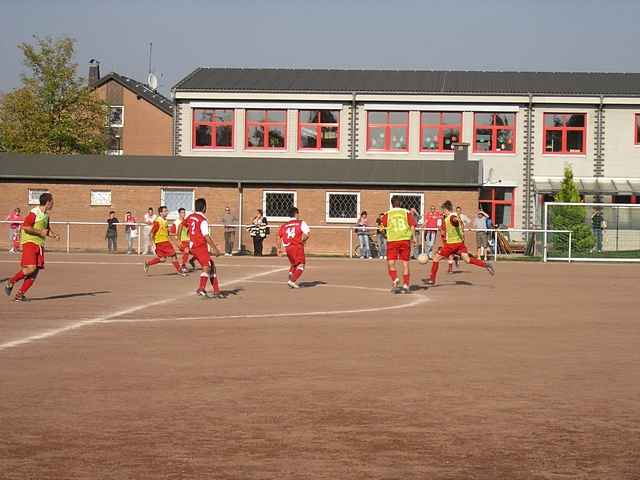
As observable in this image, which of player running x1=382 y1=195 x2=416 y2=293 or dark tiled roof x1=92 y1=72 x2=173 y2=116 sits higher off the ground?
dark tiled roof x1=92 y1=72 x2=173 y2=116

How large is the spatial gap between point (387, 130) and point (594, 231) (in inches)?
572

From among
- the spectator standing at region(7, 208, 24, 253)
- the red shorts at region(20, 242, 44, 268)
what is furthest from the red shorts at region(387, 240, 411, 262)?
the spectator standing at region(7, 208, 24, 253)

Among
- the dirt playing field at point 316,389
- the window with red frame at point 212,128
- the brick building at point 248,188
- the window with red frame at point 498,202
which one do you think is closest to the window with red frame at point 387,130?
the window with red frame at point 498,202

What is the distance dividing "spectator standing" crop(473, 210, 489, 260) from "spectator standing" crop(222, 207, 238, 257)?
906cm

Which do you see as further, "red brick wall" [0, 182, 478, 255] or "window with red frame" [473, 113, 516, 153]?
"window with red frame" [473, 113, 516, 153]

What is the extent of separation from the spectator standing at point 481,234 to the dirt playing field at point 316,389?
20.5 metres

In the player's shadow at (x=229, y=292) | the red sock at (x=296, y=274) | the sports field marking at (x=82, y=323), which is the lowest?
the sports field marking at (x=82, y=323)

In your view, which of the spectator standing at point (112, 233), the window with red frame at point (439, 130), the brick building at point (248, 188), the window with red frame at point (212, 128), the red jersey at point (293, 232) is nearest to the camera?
the red jersey at point (293, 232)

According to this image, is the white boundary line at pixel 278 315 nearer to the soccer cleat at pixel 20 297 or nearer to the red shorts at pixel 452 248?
the soccer cleat at pixel 20 297

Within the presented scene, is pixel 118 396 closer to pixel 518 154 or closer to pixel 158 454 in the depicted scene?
pixel 158 454

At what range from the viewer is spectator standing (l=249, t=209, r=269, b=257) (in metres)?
41.6

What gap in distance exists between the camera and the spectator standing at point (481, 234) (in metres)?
40.4

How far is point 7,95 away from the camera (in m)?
63.7

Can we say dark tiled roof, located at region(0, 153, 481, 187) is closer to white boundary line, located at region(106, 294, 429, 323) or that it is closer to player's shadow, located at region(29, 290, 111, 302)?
player's shadow, located at region(29, 290, 111, 302)
